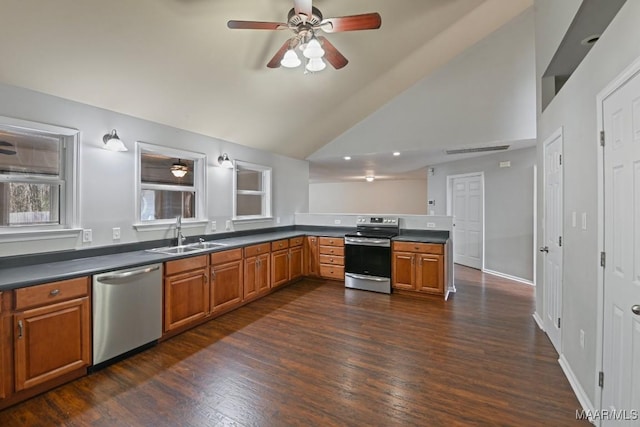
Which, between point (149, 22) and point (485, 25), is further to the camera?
point (485, 25)

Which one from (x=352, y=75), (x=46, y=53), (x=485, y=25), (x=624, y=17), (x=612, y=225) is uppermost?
(x=485, y=25)

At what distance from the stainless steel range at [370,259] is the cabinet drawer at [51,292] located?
134 inches

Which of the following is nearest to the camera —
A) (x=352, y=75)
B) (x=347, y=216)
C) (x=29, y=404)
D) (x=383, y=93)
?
(x=29, y=404)

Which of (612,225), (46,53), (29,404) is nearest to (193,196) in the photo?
(46,53)

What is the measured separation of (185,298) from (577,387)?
3.35 m

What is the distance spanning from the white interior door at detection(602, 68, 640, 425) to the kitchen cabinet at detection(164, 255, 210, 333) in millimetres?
3292

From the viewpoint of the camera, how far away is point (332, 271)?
16.7ft

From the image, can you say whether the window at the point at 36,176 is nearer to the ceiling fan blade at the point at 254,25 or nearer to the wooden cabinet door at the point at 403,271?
the ceiling fan blade at the point at 254,25

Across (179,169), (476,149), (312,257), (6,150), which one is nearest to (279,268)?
(312,257)

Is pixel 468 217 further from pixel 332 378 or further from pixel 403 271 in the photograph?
pixel 332 378

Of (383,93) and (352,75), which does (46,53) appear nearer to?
(352,75)

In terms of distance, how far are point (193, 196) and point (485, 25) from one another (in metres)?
4.19

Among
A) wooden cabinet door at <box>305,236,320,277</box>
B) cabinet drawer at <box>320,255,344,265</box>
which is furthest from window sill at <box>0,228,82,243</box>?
cabinet drawer at <box>320,255,344,265</box>

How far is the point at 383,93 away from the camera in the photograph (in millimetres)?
4699
